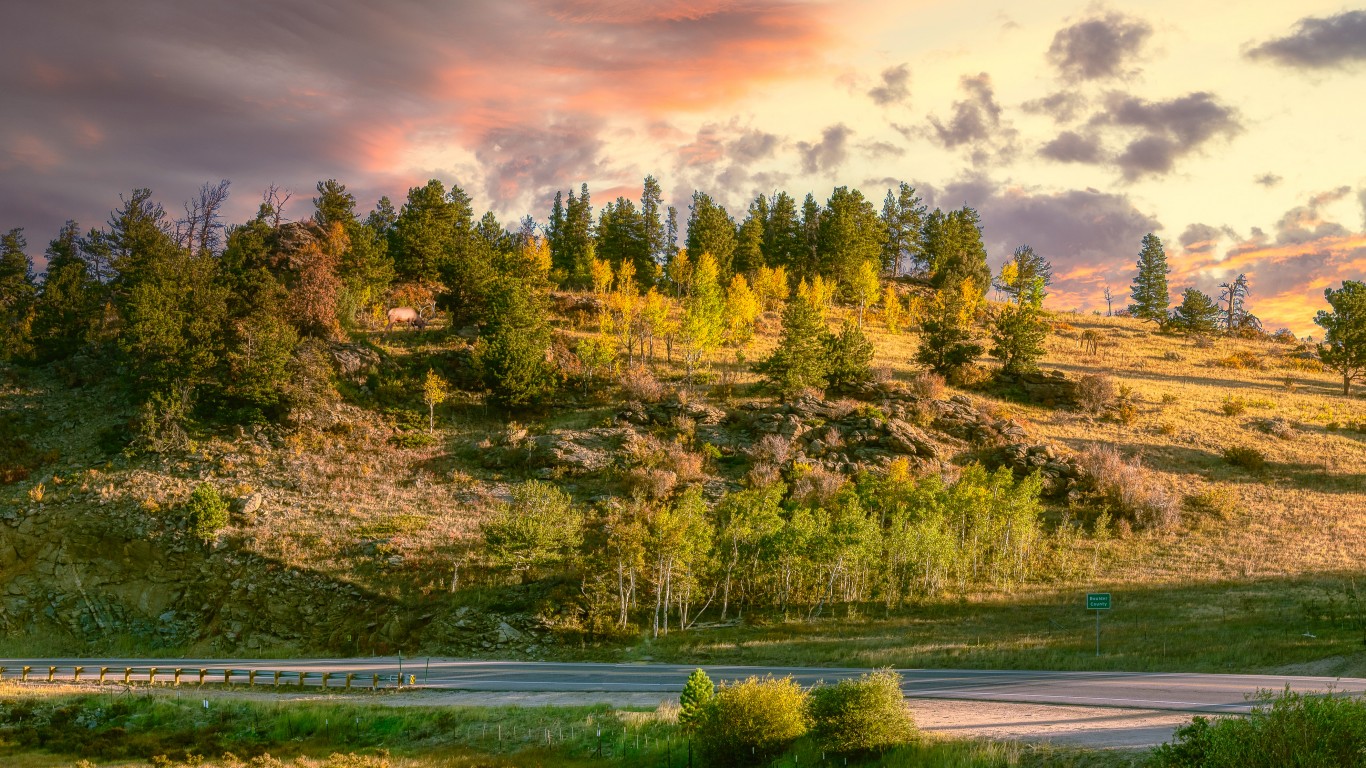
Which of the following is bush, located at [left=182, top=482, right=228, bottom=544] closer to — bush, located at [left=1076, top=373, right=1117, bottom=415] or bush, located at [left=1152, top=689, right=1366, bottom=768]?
bush, located at [left=1152, top=689, right=1366, bottom=768]

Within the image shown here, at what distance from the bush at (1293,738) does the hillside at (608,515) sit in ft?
50.7

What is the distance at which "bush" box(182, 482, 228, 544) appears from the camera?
4481cm

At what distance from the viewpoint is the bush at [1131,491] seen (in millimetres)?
52219

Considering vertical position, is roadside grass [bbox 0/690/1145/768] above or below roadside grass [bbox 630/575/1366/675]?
below

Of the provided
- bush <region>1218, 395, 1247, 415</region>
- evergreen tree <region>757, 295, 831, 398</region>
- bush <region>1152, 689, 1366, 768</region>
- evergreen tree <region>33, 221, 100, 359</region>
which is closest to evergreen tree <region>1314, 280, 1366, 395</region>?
bush <region>1218, 395, 1247, 415</region>

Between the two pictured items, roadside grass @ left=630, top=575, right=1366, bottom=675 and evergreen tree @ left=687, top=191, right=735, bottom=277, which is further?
evergreen tree @ left=687, top=191, right=735, bottom=277

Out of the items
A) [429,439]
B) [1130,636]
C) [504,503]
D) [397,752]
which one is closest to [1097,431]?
[1130,636]

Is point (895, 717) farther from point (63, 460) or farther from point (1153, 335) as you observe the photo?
point (1153, 335)

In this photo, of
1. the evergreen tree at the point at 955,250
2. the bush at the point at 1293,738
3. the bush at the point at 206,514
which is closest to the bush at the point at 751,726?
the bush at the point at 1293,738

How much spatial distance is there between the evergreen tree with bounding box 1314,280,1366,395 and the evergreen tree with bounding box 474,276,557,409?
86.7m

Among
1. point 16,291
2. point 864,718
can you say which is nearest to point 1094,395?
point 864,718

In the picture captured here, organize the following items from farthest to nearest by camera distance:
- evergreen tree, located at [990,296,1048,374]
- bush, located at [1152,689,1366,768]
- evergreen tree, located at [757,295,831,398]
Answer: evergreen tree, located at [990,296,1048,374]
evergreen tree, located at [757,295,831,398]
bush, located at [1152,689,1366,768]

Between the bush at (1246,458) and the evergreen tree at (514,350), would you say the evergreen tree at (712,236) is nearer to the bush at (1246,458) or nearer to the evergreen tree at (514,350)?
the evergreen tree at (514,350)

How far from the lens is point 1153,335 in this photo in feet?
389
